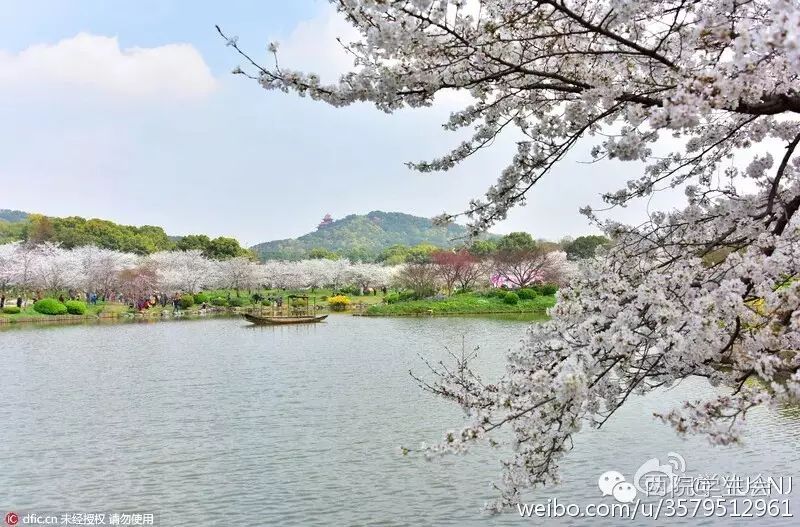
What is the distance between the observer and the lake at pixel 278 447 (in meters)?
8.29

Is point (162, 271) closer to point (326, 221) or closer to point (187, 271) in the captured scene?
point (187, 271)

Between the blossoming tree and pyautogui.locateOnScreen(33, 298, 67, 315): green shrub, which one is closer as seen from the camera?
the blossoming tree

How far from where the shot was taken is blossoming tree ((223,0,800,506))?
9.96 feet

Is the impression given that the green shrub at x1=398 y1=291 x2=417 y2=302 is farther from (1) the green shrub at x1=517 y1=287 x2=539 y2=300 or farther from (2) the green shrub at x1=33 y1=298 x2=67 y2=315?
(2) the green shrub at x1=33 y1=298 x2=67 y2=315

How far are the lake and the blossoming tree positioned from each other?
4.10 metres

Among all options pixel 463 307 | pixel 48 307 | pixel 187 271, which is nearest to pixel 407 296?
pixel 463 307

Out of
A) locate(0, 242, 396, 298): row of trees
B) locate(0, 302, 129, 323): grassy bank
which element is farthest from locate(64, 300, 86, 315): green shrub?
locate(0, 242, 396, 298): row of trees

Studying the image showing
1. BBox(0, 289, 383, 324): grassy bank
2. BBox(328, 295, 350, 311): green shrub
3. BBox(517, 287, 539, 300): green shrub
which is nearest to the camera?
BBox(0, 289, 383, 324): grassy bank

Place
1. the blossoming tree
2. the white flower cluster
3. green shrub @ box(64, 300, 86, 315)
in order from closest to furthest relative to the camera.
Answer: the blossoming tree < green shrub @ box(64, 300, 86, 315) < the white flower cluster

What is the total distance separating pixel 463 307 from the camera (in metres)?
44.8

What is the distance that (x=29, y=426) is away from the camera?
41.4 ft

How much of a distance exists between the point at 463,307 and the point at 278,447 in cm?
3468

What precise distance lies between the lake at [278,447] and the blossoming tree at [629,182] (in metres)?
4.10

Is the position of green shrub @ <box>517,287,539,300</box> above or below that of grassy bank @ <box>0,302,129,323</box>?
above
